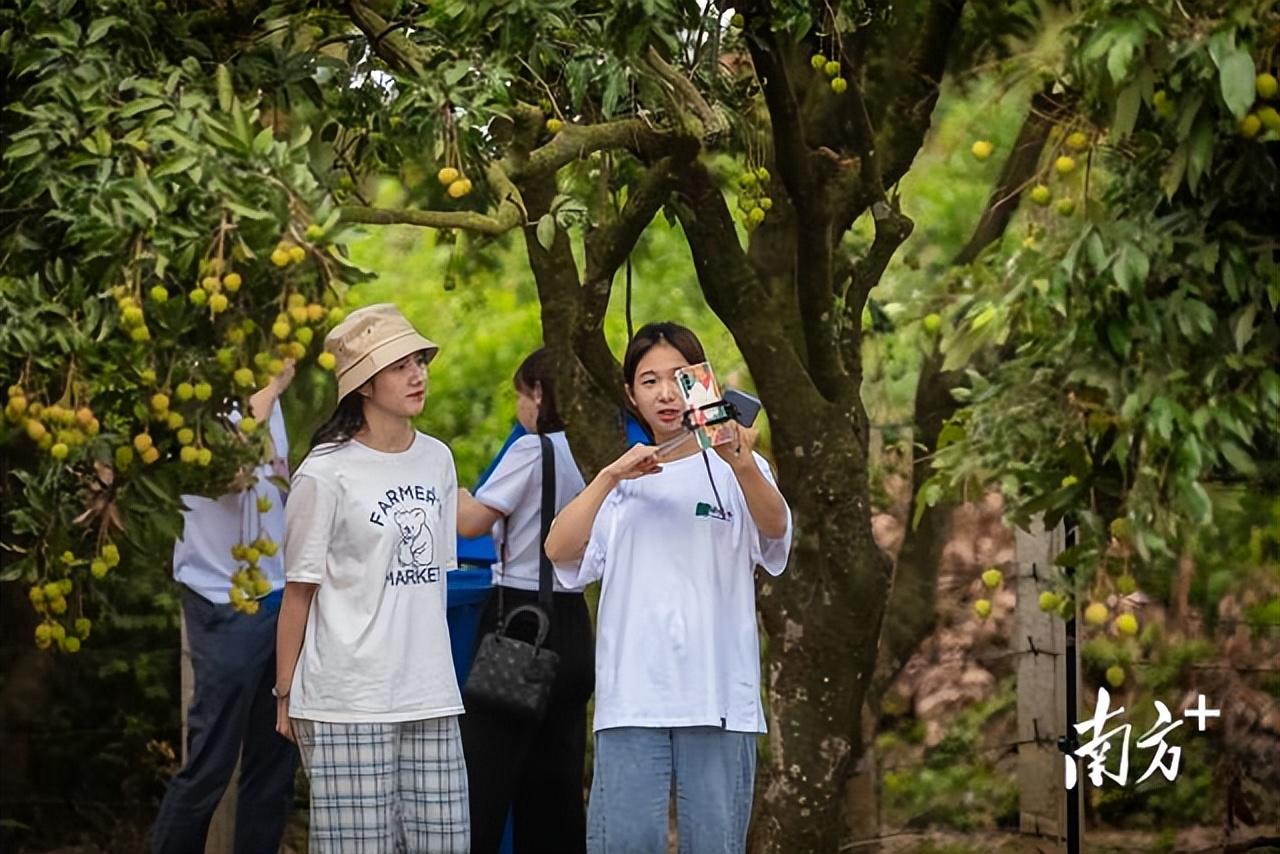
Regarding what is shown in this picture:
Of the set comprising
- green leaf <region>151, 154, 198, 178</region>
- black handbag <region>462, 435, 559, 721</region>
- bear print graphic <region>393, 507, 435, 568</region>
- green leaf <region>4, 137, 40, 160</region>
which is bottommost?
black handbag <region>462, 435, 559, 721</region>

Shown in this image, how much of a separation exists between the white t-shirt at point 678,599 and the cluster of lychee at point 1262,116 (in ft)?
3.59

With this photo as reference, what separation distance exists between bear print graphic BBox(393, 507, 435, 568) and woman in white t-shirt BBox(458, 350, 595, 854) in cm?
46

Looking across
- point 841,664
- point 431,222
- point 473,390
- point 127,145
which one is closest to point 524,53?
point 431,222

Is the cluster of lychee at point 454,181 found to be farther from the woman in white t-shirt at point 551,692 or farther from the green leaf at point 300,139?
the woman in white t-shirt at point 551,692

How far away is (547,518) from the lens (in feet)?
13.7

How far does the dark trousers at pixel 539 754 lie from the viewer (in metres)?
4.20

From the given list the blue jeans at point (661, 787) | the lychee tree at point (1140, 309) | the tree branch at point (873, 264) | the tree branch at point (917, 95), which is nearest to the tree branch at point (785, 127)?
the tree branch at point (873, 264)

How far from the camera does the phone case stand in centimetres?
333

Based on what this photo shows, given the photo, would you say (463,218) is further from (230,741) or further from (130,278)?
(230,741)

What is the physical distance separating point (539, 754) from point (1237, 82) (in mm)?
2280

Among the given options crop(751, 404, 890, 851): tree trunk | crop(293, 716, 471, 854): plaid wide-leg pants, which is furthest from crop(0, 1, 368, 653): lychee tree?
crop(751, 404, 890, 851): tree trunk

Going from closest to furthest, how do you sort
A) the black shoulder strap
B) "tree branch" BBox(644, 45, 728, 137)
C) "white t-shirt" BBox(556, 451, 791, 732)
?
"white t-shirt" BBox(556, 451, 791, 732) < "tree branch" BBox(644, 45, 728, 137) < the black shoulder strap

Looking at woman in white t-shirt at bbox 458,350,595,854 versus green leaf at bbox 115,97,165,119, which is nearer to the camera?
green leaf at bbox 115,97,165,119

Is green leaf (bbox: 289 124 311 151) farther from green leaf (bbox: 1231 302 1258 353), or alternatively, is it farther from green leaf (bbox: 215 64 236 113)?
green leaf (bbox: 1231 302 1258 353)
